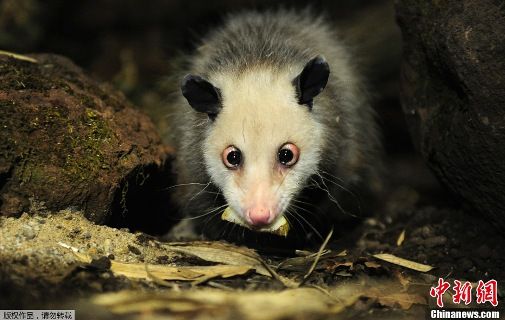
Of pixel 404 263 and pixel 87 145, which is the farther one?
pixel 404 263

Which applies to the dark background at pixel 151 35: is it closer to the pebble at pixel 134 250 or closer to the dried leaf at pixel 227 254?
the dried leaf at pixel 227 254

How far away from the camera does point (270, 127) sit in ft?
11.4

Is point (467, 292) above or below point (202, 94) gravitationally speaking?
below

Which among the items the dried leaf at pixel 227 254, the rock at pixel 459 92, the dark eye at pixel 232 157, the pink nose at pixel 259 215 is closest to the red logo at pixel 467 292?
the rock at pixel 459 92

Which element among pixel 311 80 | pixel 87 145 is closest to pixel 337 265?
pixel 311 80

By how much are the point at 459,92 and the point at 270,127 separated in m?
1.34

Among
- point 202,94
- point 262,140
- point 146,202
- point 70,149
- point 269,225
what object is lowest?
point 269,225

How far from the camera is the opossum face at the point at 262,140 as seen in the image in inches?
132

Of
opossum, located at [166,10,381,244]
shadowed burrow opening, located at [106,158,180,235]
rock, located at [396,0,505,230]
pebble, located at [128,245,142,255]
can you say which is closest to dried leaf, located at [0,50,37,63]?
opossum, located at [166,10,381,244]

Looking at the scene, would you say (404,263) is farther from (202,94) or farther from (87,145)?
(87,145)

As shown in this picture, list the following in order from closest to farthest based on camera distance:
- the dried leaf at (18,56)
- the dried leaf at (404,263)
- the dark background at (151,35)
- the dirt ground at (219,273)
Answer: the dirt ground at (219,273) → the dried leaf at (404,263) → the dried leaf at (18,56) → the dark background at (151,35)

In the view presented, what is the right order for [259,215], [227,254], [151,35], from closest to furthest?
Answer: [259,215] → [227,254] → [151,35]

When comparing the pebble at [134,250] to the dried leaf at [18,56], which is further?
the dried leaf at [18,56]

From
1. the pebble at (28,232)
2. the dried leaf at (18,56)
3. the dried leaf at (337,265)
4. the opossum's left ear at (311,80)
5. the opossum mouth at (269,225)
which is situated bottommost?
the dried leaf at (337,265)
